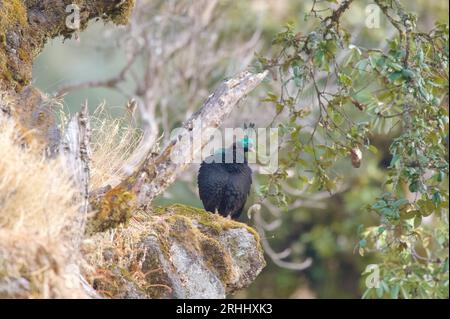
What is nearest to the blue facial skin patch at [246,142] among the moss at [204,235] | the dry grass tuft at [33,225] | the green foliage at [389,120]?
the green foliage at [389,120]

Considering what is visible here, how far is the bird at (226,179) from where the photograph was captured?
7.50 m

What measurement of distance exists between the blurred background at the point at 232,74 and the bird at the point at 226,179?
2.16 meters

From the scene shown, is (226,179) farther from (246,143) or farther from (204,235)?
(204,235)

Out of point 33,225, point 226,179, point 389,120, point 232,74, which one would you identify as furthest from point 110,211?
point 232,74

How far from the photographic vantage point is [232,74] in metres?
9.69

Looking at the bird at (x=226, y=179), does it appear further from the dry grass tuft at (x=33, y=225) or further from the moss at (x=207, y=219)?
the dry grass tuft at (x=33, y=225)

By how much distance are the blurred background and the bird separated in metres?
2.16

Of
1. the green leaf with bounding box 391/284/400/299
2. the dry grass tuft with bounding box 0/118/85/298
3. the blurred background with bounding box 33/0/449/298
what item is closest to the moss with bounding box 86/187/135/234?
the dry grass tuft with bounding box 0/118/85/298

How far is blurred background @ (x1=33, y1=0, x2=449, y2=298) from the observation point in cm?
1147

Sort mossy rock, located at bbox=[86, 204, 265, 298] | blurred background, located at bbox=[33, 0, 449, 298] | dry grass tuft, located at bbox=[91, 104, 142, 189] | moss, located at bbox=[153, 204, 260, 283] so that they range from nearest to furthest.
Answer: mossy rock, located at bbox=[86, 204, 265, 298], moss, located at bbox=[153, 204, 260, 283], dry grass tuft, located at bbox=[91, 104, 142, 189], blurred background, located at bbox=[33, 0, 449, 298]

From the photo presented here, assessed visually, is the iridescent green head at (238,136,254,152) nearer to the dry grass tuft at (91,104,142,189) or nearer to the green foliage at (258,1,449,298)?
the green foliage at (258,1,449,298)

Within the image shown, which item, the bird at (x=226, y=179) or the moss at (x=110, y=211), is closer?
the moss at (x=110, y=211)
